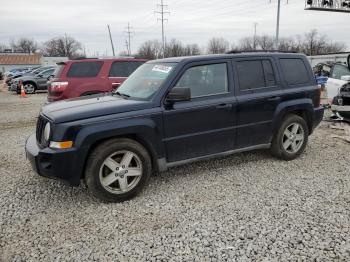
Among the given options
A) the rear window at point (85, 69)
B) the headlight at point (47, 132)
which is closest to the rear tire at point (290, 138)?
the headlight at point (47, 132)

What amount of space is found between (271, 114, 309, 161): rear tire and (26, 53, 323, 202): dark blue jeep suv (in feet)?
0.05

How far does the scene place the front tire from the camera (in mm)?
3902

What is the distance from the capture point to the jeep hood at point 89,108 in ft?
12.7

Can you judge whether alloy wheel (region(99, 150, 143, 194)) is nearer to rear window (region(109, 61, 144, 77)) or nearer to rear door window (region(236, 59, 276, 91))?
rear door window (region(236, 59, 276, 91))

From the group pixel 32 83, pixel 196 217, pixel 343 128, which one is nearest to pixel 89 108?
pixel 196 217

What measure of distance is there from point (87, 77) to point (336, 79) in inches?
294

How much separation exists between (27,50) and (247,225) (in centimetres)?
11948

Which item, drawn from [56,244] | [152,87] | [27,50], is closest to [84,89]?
[152,87]

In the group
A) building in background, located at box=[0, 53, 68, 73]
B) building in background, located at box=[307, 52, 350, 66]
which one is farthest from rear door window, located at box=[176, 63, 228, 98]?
building in background, located at box=[0, 53, 68, 73]

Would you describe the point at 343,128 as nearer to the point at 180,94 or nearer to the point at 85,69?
the point at 180,94

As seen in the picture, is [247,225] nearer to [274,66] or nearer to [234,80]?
[234,80]

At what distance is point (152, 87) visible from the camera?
450cm

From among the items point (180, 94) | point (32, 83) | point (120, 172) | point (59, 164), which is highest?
point (180, 94)

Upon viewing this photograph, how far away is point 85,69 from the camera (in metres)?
9.12
